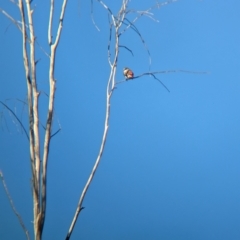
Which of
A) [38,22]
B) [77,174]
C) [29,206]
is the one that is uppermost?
[38,22]

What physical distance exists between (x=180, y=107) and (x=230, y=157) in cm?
27

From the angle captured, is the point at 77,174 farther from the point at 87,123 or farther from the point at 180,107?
the point at 180,107

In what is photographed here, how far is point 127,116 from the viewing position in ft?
5.49

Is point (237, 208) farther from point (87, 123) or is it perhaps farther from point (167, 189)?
point (87, 123)

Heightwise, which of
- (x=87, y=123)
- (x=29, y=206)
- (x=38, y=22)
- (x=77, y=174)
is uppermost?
(x=38, y=22)

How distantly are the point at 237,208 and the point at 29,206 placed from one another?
31.2 inches

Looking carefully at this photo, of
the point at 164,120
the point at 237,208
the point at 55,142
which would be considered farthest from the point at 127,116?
the point at 237,208

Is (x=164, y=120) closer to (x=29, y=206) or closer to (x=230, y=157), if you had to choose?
(x=230, y=157)

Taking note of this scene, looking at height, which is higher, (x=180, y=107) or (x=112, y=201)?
(x=180, y=107)

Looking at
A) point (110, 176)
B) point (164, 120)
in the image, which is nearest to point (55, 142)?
point (110, 176)

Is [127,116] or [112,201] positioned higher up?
[127,116]

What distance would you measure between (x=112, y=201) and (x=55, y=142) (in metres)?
0.32

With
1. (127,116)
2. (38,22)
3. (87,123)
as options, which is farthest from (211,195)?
(38,22)

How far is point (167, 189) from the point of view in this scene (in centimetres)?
168
